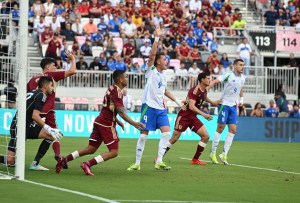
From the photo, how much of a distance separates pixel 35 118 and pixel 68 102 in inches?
774

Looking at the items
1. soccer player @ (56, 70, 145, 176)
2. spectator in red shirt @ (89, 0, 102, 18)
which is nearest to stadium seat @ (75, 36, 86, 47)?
spectator in red shirt @ (89, 0, 102, 18)

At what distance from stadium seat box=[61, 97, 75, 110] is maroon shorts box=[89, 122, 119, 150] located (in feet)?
60.7

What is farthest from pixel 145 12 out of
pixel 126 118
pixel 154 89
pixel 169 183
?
pixel 169 183

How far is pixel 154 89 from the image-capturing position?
60.9 ft

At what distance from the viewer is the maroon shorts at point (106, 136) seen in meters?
16.4

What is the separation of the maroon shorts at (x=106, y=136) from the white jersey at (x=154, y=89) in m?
2.13

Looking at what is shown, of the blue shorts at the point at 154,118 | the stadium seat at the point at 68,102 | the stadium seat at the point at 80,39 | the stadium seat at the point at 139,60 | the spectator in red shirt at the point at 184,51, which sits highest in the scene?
the stadium seat at the point at 80,39

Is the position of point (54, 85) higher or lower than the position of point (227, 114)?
higher

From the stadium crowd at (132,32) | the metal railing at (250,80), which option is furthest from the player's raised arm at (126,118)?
the metal railing at (250,80)

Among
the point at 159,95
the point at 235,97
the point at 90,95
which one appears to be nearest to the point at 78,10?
the point at 90,95

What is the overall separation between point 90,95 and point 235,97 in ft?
51.9

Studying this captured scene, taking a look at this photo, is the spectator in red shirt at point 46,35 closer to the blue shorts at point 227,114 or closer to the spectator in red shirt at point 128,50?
the spectator in red shirt at point 128,50

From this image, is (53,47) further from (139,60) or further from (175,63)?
(175,63)

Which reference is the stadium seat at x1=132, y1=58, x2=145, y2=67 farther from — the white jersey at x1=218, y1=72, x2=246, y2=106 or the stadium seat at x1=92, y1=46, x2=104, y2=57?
the white jersey at x1=218, y1=72, x2=246, y2=106
